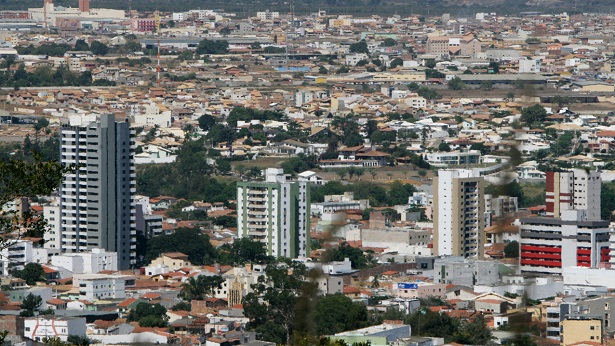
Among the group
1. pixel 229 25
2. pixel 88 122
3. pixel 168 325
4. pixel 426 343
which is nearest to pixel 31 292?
pixel 168 325

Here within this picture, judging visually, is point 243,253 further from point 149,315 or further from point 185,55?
point 185,55

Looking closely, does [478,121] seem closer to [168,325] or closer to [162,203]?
[162,203]

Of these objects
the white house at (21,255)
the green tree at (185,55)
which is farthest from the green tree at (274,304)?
the green tree at (185,55)

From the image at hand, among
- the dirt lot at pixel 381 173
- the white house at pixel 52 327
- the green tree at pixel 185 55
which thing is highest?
the green tree at pixel 185 55

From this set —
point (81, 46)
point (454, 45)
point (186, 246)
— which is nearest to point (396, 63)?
point (454, 45)

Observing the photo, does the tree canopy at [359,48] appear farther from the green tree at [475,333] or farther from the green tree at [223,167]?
the green tree at [475,333]

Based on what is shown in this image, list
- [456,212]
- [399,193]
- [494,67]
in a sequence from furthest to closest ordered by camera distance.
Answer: [494,67] < [399,193] < [456,212]

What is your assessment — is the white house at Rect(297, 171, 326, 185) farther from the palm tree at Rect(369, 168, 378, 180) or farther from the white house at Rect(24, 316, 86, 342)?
the white house at Rect(24, 316, 86, 342)
